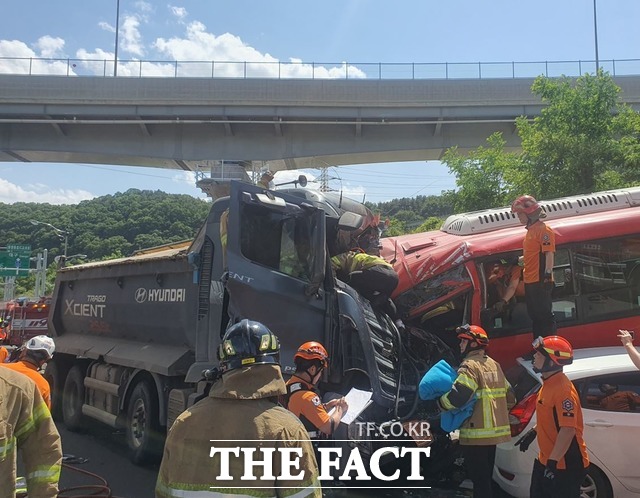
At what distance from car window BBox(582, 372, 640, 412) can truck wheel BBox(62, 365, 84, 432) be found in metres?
6.89

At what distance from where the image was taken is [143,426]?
631cm

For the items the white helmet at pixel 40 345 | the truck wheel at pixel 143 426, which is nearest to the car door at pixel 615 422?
the white helmet at pixel 40 345

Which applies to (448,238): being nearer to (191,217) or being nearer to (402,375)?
(402,375)

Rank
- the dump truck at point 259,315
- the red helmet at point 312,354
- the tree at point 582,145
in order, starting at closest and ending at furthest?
the red helmet at point 312,354 → the dump truck at point 259,315 → the tree at point 582,145

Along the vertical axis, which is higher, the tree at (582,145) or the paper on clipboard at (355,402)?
the tree at (582,145)

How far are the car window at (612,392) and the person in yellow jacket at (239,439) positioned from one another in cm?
333

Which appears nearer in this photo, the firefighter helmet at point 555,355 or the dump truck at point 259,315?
the firefighter helmet at point 555,355

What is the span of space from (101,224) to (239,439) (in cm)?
6353

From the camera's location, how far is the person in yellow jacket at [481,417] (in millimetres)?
3994

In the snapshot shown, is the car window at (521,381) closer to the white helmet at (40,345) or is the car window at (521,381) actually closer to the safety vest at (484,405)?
the safety vest at (484,405)

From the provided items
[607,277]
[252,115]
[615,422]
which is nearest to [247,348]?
[615,422]

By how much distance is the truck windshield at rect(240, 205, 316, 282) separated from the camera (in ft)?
16.4

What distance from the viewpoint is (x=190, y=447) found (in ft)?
6.36

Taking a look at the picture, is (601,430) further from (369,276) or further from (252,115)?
(252,115)
